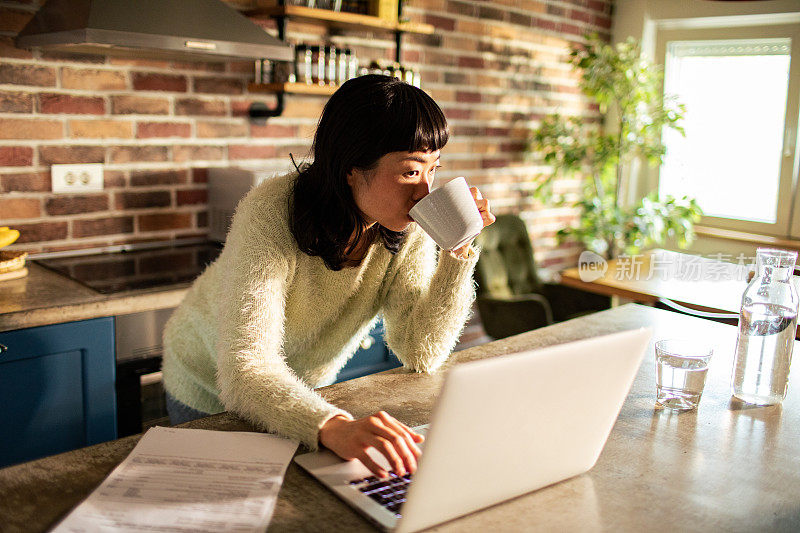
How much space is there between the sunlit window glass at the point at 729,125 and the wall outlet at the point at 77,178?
113 inches

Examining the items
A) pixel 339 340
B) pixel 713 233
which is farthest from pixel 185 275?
pixel 713 233

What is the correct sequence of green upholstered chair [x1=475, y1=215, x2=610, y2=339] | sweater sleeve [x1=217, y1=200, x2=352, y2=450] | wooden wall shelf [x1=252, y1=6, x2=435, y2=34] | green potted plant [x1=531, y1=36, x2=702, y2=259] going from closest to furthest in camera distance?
sweater sleeve [x1=217, y1=200, x2=352, y2=450] < wooden wall shelf [x1=252, y1=6, x2=435, y2=34] < green upholstered chair [x1=475, y1=215, x2=610, y2=339] < green potted plant [x1=531, y1=36, x2=702, y2=259]

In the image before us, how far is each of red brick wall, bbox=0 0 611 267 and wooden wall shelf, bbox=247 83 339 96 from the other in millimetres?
84

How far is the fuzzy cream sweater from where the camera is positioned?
43.6 inches

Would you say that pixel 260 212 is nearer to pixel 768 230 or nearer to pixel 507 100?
pixel 507 100

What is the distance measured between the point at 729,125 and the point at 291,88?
8.77ft

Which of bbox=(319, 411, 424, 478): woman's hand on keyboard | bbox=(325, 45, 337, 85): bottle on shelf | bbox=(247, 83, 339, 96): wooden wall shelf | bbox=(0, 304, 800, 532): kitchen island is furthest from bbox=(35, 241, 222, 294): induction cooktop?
bbox=(319, 411, 424, 478): woman's hand on keyboard

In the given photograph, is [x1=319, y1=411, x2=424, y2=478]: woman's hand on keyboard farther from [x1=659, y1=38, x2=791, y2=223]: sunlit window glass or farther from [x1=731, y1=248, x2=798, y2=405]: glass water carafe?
[x1=659, y1=38, x2=791, y2=223]: sunlit window glass

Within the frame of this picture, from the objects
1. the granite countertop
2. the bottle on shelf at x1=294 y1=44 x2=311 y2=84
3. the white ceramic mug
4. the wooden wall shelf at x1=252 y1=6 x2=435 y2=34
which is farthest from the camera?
the bottle on shelf at x1=294 y1=44 x2=311 y2=84

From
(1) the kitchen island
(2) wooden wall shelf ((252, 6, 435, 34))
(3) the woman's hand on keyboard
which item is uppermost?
(2) wooden wall shelf ((252, 6, 435, 34))

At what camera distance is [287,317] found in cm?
139

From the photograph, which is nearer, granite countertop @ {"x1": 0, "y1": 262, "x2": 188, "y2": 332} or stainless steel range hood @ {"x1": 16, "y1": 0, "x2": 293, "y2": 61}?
granite countertop @ {"x1": 0, "y1": 262, "x2": 188, "y2": 332}

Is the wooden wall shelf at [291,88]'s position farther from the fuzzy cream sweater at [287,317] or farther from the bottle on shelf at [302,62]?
the fuzzy cream sweater at [287,317]

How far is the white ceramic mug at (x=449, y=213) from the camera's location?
115cm
